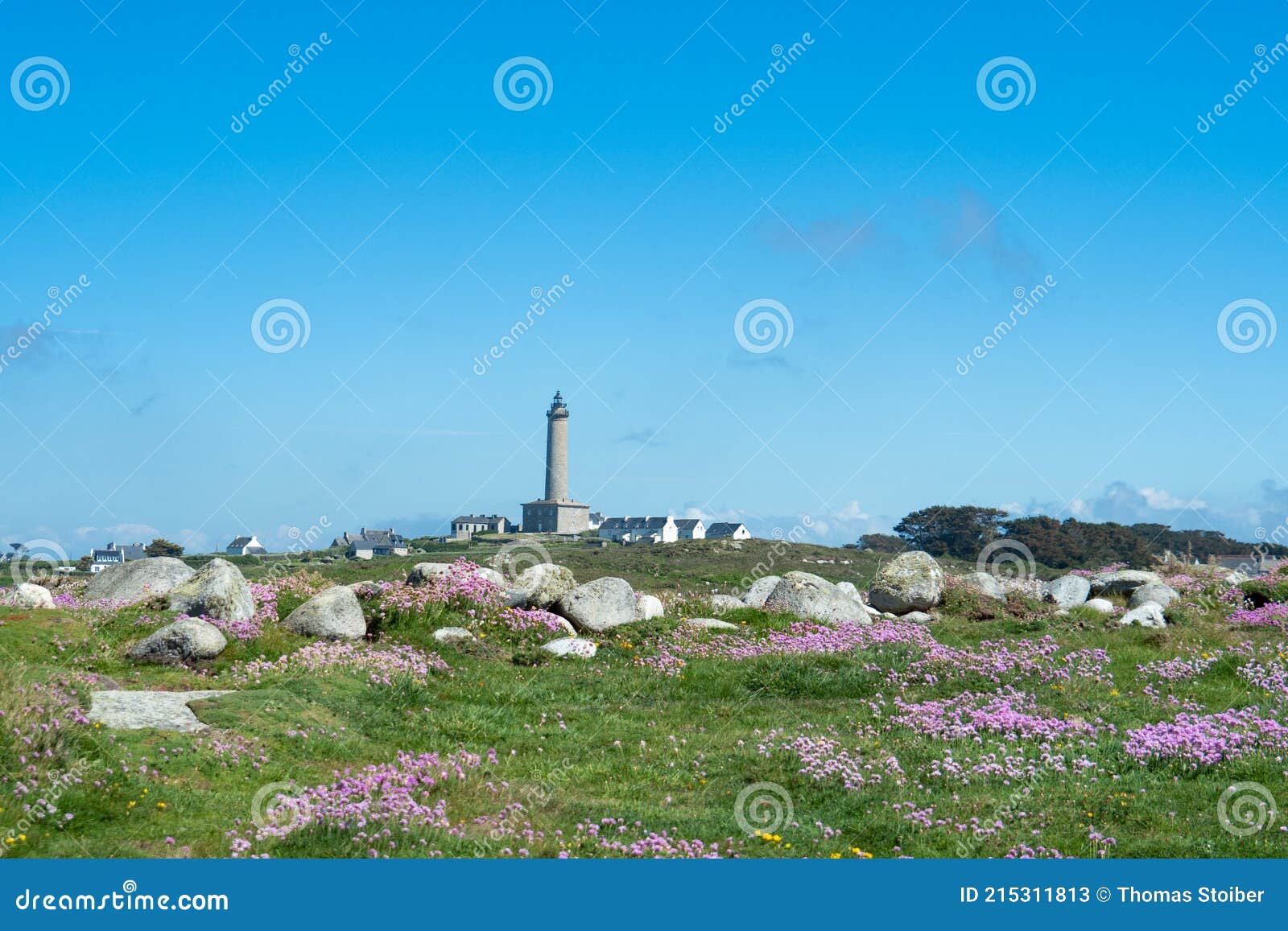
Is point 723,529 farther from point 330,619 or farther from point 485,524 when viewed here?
point 330,619

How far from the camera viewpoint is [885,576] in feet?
97.2

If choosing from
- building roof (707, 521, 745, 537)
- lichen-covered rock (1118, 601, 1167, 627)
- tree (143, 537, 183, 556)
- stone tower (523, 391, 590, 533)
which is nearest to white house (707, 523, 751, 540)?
building roof (707, 521, 745, 537)

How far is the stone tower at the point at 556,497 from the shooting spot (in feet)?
365

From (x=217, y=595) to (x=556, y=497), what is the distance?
9115 cm

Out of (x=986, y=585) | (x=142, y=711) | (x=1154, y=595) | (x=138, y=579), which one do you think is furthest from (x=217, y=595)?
(x=1154, y=595)

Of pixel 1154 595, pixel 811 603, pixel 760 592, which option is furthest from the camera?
pixel 1154 595

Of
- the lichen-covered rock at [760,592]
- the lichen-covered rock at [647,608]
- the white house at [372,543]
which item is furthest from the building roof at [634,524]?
the lichen-covered rock at [647,608]

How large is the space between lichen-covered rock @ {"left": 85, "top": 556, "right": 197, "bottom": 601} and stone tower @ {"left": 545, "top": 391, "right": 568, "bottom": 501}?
87829 mm

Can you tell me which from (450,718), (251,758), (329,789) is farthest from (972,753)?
(251,758)

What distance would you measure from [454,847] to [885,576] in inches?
859

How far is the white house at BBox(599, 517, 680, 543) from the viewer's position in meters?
107

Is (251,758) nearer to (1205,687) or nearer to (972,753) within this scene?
(972,753)

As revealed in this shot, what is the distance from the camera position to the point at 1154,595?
2762cm

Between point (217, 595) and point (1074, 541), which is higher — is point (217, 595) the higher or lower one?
the lower one
